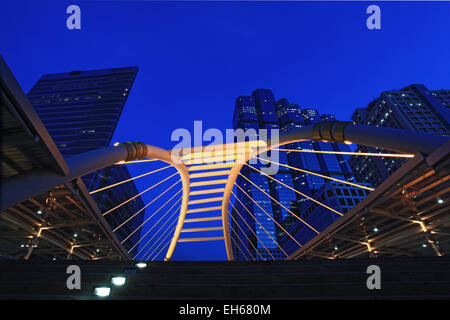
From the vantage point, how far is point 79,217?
562 inches

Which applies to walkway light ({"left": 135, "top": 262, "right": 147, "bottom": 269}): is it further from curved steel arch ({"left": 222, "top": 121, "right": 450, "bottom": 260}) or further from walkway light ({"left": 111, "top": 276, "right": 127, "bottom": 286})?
curved steel arch ({"left": 222, "top": 121, "right": 450, "bottom": 260})

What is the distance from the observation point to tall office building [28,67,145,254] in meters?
71.3

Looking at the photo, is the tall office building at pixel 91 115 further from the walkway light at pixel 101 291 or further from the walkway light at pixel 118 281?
the walkway light at pixel 101 291

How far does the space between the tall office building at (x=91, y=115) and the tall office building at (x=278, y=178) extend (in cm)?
6080

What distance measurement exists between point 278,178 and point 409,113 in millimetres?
86482

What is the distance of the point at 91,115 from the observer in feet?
274

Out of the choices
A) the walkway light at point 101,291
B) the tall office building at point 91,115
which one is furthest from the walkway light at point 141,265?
the tall office building at point 91,115

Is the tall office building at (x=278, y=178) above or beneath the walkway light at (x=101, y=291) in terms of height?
above

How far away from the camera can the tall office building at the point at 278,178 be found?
13012 cm

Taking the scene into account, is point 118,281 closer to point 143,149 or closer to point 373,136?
point 143,149

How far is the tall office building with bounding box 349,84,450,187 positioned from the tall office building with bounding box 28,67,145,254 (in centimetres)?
9605

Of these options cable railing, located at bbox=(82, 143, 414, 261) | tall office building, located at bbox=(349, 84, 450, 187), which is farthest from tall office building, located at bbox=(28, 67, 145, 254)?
tall office building, located at bbox=(349, 84, 450, 187)

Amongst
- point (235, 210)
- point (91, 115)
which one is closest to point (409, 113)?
point (235, 210)
